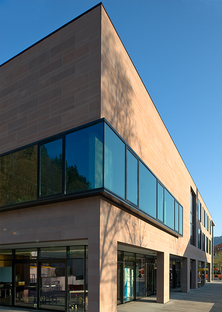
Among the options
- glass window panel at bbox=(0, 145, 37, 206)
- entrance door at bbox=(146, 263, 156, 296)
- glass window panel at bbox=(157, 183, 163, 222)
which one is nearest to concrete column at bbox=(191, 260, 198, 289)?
entrance door at bbox=(146, 263, 156, 296)

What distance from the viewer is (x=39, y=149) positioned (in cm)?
1311

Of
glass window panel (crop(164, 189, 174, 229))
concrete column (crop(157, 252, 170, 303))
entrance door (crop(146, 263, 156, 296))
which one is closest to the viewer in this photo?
concrete column (crop(157, 252, 170, 303))

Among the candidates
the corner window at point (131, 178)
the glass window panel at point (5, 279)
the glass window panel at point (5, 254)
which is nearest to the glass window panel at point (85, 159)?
the corner window at point (131, 178)

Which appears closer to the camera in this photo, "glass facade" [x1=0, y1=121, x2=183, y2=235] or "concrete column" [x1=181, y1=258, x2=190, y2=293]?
"glass facade" [x1=0, y1=121, x2=183, y2=235]

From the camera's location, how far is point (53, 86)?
13.4 m

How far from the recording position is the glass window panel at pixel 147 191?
15408 mm

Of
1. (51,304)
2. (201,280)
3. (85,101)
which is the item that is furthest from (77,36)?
(201,280)

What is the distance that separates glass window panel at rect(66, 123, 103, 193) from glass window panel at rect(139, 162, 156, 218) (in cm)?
444

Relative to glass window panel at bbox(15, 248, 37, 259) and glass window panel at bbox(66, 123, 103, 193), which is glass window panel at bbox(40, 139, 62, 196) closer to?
glass window panel at bbox(66, 123, 103, 193)

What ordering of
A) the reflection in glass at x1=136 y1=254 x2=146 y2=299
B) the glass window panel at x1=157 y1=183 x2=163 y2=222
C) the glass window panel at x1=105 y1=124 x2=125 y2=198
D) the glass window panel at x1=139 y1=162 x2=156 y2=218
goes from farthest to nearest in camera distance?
the reflection in glass at x1=136 y1=254 x2=146 y2=299
the glass window panel at x1=157 y1=183 x2=163 y2=222
the glass window panel at x1=139 y1=162 x2=156 y2=218
the glass window panel at x1=105 y1=124 x2=125 y2=198

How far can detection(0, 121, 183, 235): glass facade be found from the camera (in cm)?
1147

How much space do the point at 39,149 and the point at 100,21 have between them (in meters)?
5.58

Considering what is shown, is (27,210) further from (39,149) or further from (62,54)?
(62,54)

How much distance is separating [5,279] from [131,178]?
26.9 ft
